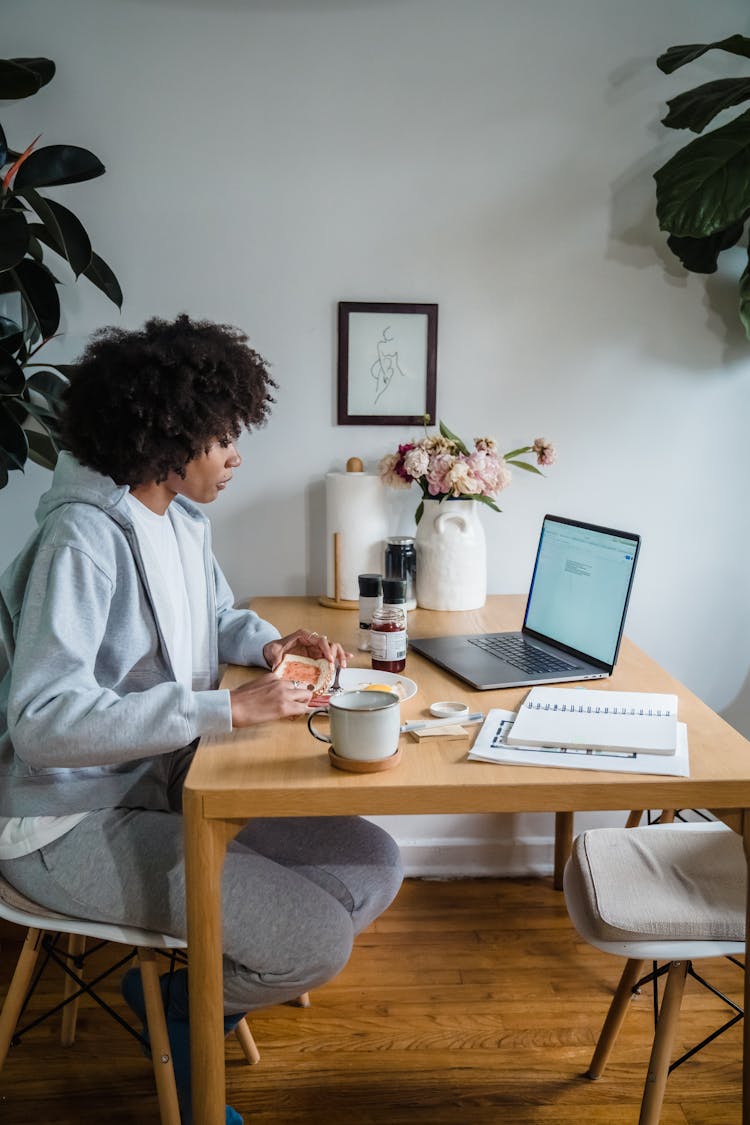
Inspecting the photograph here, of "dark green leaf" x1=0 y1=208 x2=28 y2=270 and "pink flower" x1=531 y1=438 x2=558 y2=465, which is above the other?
Answer: "dark green leaf" x1=0 y1=208 x2=28 y2=270

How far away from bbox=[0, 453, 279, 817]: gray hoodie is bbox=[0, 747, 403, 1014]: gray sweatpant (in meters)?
0.06

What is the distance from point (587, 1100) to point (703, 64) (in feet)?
7.60

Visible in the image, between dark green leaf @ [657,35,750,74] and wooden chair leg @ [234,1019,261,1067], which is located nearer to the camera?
wooden chair leg @ [234,1019,261,1067]

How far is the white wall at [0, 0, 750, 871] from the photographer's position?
2.24m

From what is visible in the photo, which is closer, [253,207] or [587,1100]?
[587,1100]

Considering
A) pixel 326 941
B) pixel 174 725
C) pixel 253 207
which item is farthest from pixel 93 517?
pixel 253 207

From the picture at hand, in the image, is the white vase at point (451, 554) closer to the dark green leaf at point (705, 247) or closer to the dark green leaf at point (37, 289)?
the dark green leaf at point (705, 247)

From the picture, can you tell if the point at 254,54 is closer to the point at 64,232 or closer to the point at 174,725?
the point at 64,232

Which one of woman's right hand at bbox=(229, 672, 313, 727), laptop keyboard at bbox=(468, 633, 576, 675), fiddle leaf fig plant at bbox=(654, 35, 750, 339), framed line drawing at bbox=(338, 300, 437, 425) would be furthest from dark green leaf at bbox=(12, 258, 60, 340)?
fiddle leaf fig plant at bbox=(654, 35, 750, 339)

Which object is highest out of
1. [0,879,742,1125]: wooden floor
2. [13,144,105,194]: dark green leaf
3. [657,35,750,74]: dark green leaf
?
[657,35,750,74]: dark green leaf

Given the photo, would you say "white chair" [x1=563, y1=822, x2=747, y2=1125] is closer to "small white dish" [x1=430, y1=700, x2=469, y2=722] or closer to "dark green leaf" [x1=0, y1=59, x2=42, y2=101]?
"small white dish" [x1=430, y1=700, x2=469, y2=722]

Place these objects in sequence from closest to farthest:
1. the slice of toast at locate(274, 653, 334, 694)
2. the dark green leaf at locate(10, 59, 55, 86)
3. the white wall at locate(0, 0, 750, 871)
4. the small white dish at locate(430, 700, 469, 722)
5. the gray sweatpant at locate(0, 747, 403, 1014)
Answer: the gray sweatpant at locate(0, 747, 403, 1014), the small white dish at locate(430, 700, 469, 722), the slice of toast at locate(274, 653, 334, 694), the dark green leaf at locate(10, 59, 55, 86), the white wall at locate(0, 0, 750, 871)

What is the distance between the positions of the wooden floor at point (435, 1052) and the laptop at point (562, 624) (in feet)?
2.49

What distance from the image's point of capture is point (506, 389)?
2.41 meters
